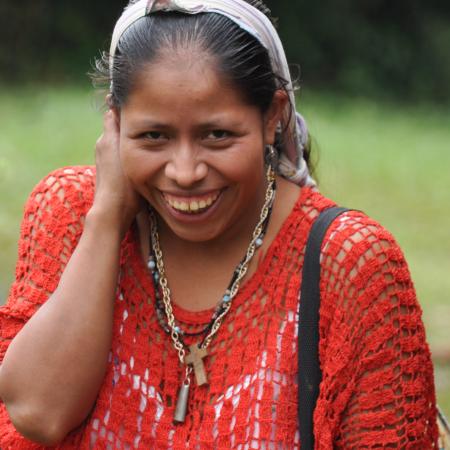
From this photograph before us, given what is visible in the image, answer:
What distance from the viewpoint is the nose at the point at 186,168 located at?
9.32ft

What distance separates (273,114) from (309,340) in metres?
0.67

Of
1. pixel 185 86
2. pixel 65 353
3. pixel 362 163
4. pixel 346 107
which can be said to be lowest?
pixel 65 353

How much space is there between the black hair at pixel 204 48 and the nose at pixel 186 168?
0.73 feet

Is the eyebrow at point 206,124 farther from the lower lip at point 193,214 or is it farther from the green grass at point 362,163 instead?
the green grass at point 362,163

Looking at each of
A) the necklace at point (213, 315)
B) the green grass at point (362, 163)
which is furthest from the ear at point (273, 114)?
the green grass at point (362, 163)

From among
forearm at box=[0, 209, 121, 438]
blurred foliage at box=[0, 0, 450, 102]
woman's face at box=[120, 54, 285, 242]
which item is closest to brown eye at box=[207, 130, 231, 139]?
woman's face at box=[120, 54, 285, 242]

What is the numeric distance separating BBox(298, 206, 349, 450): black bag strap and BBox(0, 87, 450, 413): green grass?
235 centimetres

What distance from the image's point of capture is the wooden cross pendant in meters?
3.04

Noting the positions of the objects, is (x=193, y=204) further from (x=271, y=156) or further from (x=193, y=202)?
(x=271, y=156)

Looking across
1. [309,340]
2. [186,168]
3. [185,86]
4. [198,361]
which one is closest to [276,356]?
[309,340]

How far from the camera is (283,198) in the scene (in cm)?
318

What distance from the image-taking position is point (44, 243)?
3232mm

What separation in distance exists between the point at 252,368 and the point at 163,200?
1.80 feet

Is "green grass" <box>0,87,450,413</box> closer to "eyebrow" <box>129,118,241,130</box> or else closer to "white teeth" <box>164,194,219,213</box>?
"white teeth" <box>164,194,219,213</box>
